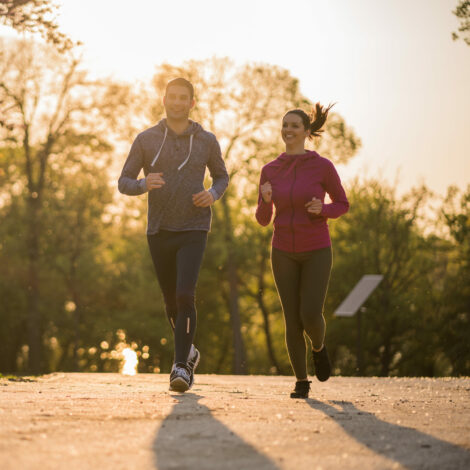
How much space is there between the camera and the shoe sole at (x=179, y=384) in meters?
7.05

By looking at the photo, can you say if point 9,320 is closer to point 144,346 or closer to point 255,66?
point 144,346

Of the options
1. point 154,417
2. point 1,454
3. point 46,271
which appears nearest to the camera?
point 1,454

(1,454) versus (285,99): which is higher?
(285,99)

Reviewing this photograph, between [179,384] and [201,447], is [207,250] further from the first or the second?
[201,447]

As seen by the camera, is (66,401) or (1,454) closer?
(1,454)

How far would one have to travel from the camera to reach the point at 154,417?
5152 mm

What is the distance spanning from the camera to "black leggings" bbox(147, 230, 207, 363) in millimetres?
7289

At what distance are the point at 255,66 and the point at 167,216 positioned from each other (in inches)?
959

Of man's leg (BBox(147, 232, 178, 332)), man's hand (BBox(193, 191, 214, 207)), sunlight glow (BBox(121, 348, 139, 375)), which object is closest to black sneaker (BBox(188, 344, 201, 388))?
man's leg (BBox(147, 232, 178, 332))

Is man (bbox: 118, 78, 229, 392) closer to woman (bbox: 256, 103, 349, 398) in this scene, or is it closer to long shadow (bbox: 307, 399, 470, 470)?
woman (bbox: 256, 103, 349, 398)

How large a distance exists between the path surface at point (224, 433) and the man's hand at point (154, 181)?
1.69m

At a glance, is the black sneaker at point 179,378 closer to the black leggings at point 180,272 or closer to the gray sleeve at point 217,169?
the black leggings at point 180,272

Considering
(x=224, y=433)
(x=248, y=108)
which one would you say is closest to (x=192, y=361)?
(x=224, y=433)

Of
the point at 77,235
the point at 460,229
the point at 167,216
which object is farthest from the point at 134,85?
the point at 167,216
